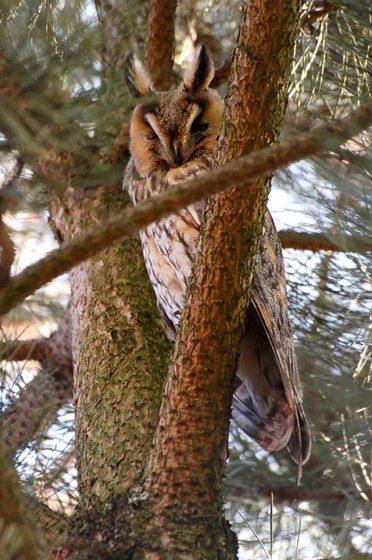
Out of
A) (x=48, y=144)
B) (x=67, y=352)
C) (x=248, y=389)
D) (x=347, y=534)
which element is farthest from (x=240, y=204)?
(x=67, y=352)

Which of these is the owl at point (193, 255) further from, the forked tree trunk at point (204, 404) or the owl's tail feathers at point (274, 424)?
the forked tree trunk at point (204, 404)

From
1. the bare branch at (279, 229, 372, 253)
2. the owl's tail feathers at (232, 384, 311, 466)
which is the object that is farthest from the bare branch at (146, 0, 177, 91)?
the owl's tail feathers at (232, 384, 311, 466)

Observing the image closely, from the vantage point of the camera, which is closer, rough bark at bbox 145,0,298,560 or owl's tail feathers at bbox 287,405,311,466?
rough bark at bbox 145,0,298,560

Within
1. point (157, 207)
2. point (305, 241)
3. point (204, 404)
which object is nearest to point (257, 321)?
point (305, 241)

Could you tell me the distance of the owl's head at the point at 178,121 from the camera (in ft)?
7.43

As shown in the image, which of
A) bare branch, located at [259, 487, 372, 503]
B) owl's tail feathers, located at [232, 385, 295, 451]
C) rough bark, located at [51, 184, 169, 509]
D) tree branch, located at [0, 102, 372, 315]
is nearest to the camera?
tree branch, located at [0, 102, 372, 315]

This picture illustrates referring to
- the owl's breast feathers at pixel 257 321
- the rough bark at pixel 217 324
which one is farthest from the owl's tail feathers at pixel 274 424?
the rough bark at pixel 217 324

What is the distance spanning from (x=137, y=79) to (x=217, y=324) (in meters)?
0.92

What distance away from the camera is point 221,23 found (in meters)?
2.73

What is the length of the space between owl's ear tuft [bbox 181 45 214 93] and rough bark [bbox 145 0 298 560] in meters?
0.79

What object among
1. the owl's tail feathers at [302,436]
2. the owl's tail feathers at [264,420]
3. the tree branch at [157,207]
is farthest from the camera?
the owl's tail feathers at [264,420]

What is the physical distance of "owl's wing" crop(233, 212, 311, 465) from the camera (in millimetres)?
2014

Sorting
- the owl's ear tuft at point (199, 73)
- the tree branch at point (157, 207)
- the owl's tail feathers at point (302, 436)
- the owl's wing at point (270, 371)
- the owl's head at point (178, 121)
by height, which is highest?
the owl's ear tuft at point (199, 73)

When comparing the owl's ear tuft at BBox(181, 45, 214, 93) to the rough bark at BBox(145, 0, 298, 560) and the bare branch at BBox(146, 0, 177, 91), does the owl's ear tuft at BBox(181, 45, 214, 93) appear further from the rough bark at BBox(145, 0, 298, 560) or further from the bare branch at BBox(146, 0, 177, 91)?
the rough bark at BBox(145, 0, 298, 560)
